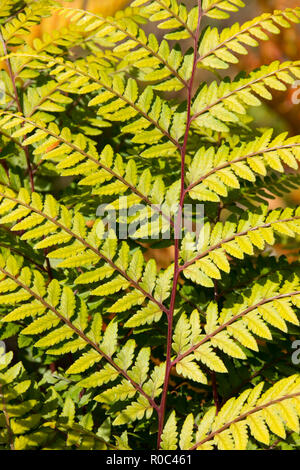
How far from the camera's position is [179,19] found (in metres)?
0.87

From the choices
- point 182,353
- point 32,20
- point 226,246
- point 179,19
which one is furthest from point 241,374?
point 32,20

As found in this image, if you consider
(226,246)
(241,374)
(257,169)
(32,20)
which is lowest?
(241,374)

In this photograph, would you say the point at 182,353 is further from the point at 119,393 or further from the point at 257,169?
the point at 257,169

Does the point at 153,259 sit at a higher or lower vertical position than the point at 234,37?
lower

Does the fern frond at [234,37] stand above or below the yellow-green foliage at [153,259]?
above

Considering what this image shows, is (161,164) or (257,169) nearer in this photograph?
Answer: (257,169)

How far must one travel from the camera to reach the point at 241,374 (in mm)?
1026

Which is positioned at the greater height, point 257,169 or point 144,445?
point 257,169

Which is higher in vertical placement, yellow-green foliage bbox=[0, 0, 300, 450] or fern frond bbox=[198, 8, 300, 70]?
fern frond bbox=[198, 8, 300, 70]
